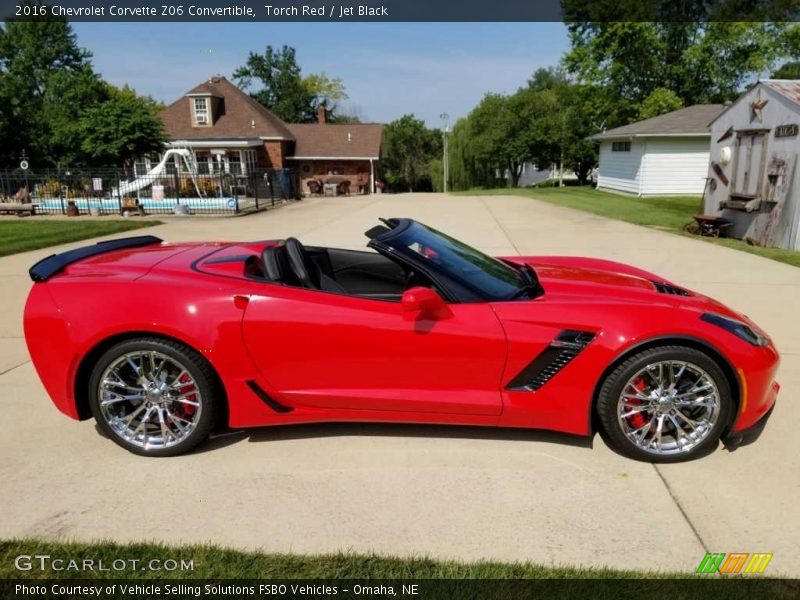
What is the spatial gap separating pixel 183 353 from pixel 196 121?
38.7 meters

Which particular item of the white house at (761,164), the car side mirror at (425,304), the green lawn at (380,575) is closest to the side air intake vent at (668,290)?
the car side mirror at (425,304)

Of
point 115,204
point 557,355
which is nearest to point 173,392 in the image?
point 557,355

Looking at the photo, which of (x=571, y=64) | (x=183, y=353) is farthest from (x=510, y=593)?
(x=571, y=64)

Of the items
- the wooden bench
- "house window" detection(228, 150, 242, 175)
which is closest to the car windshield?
the wooden bench

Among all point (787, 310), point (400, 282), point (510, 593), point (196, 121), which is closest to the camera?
point (510, 593)

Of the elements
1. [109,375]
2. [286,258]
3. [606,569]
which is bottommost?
[606,569]

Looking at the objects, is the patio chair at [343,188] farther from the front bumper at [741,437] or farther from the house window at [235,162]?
the front bumper at [741,437]

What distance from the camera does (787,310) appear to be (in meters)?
A: 6.39

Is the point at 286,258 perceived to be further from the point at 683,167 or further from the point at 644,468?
the point at 683,167

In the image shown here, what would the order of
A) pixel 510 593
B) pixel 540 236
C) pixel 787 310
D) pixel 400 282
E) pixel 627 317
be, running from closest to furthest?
pixel 510 593 → pixel 627 317 → pixel 400 282 → pixel 787 310 → pixel 540 236

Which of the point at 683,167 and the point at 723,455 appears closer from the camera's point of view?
the point at 723,455

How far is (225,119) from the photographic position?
38250mm

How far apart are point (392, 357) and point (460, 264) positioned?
79cm

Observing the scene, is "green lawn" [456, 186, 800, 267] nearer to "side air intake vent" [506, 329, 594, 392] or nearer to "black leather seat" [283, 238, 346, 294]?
"side air intake vent" [506, 329, 594, 392]
